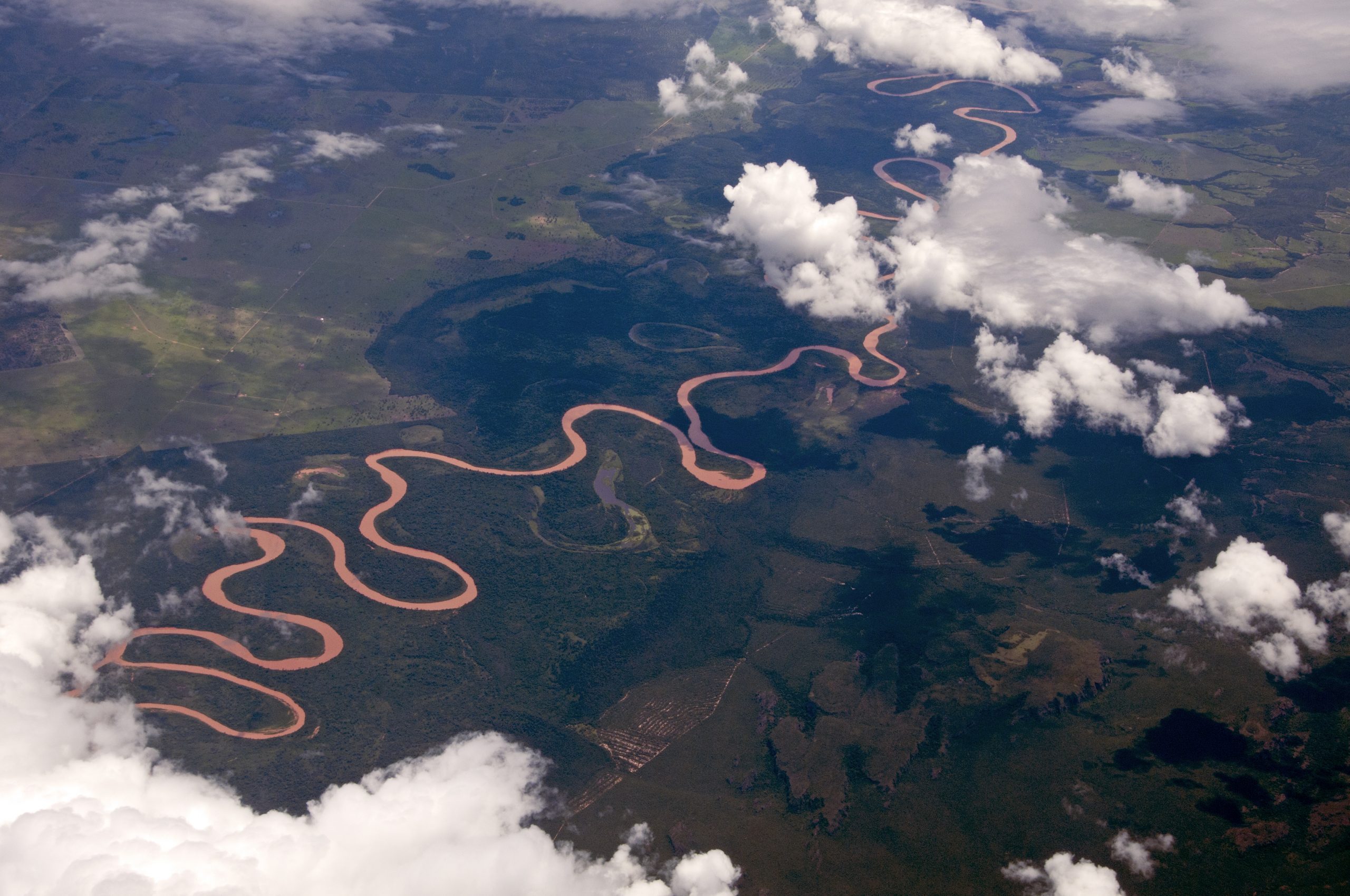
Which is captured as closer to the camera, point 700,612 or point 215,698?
point 215,698

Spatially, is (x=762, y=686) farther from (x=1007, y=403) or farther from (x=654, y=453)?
(x=1007, y=403)

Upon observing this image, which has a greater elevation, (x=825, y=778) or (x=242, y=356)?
(x=242, y=356)

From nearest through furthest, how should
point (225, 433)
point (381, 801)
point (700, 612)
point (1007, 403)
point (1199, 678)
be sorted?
point (381, 801), point (1199, 678), point (700, 612), point (225, 433), point (1007, 403)

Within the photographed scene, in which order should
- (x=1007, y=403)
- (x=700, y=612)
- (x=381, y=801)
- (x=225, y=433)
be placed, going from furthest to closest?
(x=1007, y=403), (x=225, y=433), (x=700, y=612), (x=381, y=801)

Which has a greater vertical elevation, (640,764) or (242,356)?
(242,356)

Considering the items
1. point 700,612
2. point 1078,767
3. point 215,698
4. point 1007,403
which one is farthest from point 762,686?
point 1007,403

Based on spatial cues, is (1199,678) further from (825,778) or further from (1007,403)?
(1007,403)

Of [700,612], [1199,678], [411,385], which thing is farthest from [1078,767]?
[411,385]

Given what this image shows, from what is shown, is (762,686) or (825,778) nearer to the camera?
(825,778)

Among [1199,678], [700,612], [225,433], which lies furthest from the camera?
[225,433]
